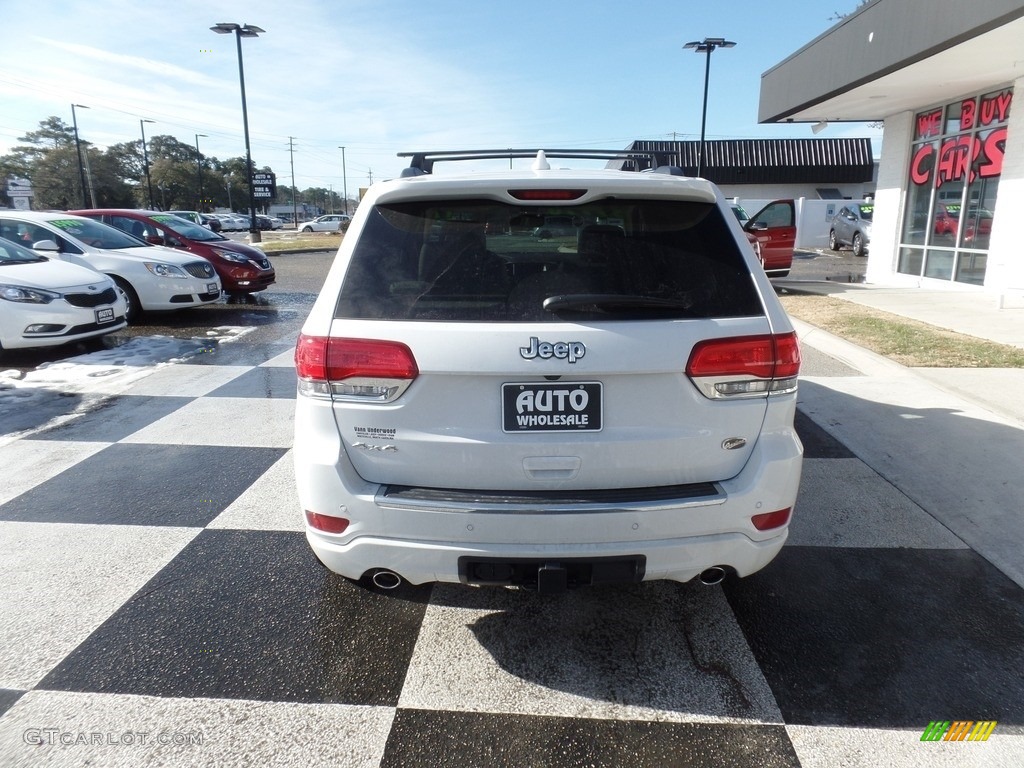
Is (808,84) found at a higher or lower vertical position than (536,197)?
higher

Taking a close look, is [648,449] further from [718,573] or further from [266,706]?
[266,706]

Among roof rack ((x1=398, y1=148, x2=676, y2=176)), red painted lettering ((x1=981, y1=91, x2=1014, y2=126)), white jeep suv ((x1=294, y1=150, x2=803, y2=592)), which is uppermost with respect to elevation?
red painted lettering ((x1=981, y1=91, x2=1014, y2=126))

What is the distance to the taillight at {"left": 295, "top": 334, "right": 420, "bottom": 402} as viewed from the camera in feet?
7.50

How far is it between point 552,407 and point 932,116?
50.1ft

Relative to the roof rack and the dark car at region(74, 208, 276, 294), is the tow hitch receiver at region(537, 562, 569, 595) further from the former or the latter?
the dark car at region(74, 208, 276, 294)

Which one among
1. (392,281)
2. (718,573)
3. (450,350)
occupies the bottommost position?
(718,573)

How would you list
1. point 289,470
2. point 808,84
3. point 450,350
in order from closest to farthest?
point 450,350 < point 289,470 < point 808,84

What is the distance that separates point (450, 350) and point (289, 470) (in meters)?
2.73

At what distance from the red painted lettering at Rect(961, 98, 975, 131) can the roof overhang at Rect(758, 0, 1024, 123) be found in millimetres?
201

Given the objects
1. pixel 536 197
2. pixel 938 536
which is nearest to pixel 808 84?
pixel 938 536

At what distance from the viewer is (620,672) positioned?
2570 millimetres

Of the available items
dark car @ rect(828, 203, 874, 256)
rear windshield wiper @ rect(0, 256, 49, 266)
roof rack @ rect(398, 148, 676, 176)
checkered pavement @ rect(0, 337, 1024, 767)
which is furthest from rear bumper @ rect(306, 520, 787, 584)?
dark car @ rect(828, 203, 874, 256)

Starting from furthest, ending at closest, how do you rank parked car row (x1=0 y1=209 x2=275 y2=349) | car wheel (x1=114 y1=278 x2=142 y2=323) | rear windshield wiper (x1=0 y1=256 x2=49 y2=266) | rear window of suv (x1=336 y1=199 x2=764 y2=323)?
car wheel (x1=114 y1=278 x2=142 y2=323) → rear windshield wiper (x1=0 y1=256 x2=49 y2=266) → parked car row (x1=0 y1=209 x2=275 y2=349) → rear window of suv (x1=336 y1=199 x2=764 y2=323)

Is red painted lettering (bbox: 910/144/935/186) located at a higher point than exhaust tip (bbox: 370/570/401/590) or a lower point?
higher
